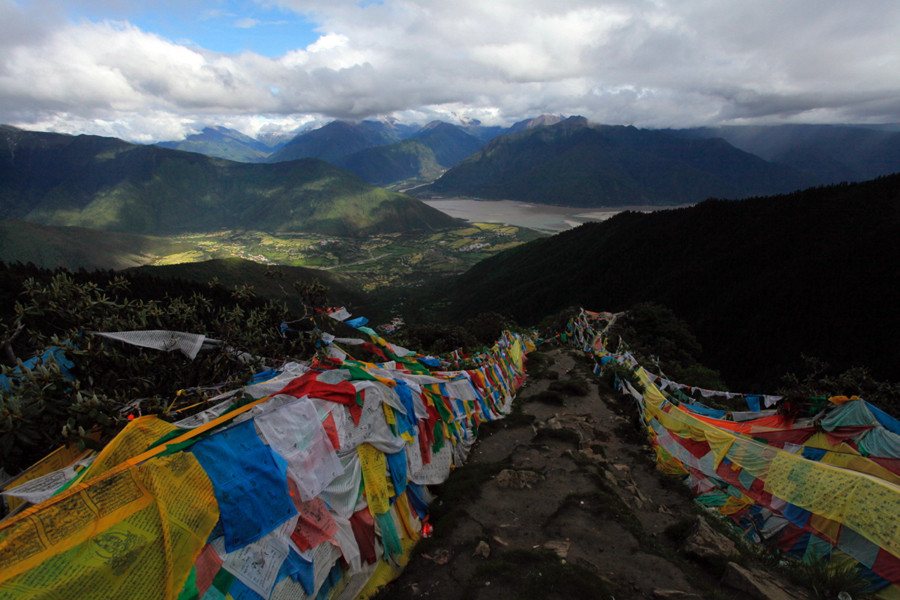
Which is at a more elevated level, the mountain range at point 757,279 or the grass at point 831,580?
the grass at point 831,580

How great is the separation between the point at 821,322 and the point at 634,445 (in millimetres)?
49015

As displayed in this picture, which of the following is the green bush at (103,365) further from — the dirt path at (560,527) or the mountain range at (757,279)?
the mountain range at (757,279)

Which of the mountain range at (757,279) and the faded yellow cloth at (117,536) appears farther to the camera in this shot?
the mountain range at (757,279)

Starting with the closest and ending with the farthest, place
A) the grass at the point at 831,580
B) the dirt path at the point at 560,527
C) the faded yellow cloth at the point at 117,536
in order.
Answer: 1. the faded yellow cloth at the point at 117,536
2. the grass at the point at 831,580
3. the dirt path at the point at 560,527

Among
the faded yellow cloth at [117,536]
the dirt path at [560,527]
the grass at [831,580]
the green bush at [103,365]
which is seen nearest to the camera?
the faded yellow cloth at [117,536]

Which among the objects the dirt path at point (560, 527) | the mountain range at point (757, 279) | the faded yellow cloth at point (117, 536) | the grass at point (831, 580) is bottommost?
the mountain range at point (757, 279)

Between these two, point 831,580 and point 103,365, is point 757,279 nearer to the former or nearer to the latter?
point 831,580

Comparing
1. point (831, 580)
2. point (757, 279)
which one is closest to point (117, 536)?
point (831, 580)

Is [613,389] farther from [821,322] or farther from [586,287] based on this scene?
[586,287]

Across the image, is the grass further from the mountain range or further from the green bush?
the mountain range

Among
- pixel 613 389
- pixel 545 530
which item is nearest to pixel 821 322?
pixel 613 389

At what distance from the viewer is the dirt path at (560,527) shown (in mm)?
5934

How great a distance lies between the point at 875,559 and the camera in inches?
239

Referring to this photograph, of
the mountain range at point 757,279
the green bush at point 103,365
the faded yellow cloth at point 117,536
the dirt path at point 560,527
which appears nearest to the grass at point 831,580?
the dirt path at point 560,527
